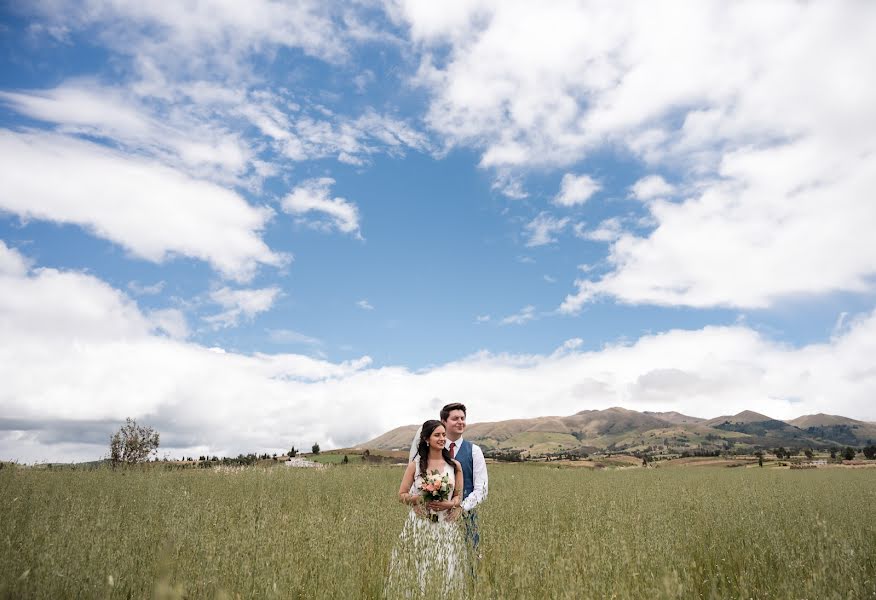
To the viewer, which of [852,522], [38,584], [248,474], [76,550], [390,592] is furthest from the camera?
[248,474]

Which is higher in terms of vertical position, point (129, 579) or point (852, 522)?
point (129, 579)

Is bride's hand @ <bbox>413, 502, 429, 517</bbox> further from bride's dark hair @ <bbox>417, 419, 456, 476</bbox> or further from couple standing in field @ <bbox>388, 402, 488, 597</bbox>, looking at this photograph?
bride's dark hair @ <bbox>417, 419, 456, 476</bbox>

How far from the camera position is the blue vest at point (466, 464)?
15.8 ft

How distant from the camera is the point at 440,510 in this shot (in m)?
4.34

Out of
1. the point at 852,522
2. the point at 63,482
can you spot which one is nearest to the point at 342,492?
the point at 63,482

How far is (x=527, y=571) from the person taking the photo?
124 inches

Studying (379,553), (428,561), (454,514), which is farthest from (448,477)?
(428,561)

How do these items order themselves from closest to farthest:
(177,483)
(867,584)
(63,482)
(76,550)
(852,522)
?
(867,584) → (76,550) → (852,522) → (63,482) → (177,483)

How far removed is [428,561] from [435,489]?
82cm

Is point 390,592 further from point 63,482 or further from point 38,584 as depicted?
point 63,482

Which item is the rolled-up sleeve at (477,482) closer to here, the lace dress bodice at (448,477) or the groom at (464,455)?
the groom at (464,455)

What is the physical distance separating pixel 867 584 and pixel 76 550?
5.92 meters

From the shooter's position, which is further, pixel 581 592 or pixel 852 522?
pixel 852 522

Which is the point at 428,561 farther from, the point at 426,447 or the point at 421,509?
the point at 426,447
